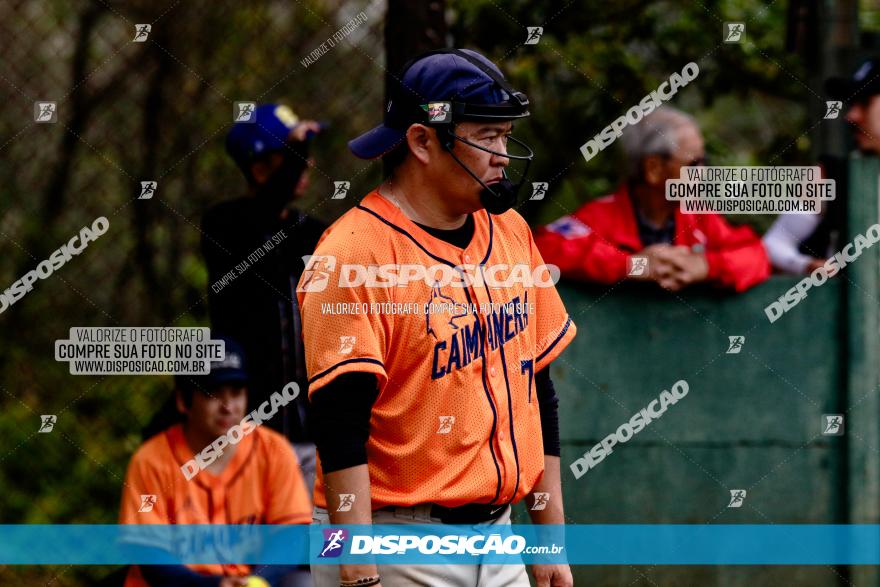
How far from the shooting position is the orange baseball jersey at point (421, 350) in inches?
107

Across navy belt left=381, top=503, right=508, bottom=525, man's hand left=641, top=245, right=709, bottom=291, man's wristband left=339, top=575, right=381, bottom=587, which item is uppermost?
man's hand left=641, top=245, right=709, bottom=291

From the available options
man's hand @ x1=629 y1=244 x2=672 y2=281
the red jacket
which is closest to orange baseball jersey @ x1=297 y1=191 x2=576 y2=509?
the red jacket

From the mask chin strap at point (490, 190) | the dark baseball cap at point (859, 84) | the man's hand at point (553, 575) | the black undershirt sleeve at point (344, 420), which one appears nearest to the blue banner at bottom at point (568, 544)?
the man's hand at point (553, 575)

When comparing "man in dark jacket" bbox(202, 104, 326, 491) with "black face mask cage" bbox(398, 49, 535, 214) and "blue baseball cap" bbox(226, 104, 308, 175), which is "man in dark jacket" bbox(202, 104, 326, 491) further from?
"black face mask cage" bbox(398, 49, 535, 214)

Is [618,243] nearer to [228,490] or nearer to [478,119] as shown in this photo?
[228,490]

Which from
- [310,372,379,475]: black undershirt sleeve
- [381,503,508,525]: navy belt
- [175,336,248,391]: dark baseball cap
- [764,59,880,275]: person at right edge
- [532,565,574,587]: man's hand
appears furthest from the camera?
[764,59,880,275]: person at right edge

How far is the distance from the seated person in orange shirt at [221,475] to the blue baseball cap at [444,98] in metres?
1.66

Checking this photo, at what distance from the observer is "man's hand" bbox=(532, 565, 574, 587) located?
307 centimetres

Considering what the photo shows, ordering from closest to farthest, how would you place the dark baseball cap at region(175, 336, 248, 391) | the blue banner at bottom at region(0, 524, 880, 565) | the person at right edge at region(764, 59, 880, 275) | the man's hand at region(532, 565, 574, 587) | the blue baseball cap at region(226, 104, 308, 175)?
the man's hand at region(532, 565, 574, 587) → the blue banner at bottom at region(0, 524, 880, 565) → the dark baseball cap at region(175, 336, 248, 391) → the blue baseball cap at region(226, 104, 308, 175) → the person at right edge at region(764, 59, 880, 275)

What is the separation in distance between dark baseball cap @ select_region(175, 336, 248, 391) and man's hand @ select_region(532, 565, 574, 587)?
1648 mm

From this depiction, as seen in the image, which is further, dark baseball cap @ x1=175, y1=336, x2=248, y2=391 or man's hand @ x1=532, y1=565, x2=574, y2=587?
dark baseball cap @ x1=175, y1=336, x2=248, y2=391

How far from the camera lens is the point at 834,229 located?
481 centimetres

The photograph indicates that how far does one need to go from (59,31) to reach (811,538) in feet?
11.8

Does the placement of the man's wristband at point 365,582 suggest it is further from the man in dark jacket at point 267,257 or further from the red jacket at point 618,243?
the red jacket at point 618,243
